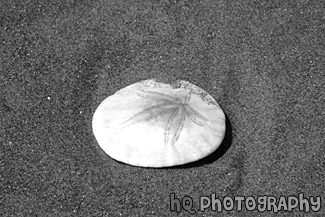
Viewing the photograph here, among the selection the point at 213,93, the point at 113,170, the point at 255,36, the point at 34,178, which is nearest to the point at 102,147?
the point at 113,170

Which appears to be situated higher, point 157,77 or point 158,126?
point 157,77

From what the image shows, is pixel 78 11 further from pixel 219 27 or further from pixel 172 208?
pixel 172 208

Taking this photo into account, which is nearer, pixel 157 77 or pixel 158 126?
pixel 158 126

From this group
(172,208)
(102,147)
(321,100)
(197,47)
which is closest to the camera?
(172,208)

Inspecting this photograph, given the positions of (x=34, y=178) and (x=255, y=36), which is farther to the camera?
(x=255, y=36)
